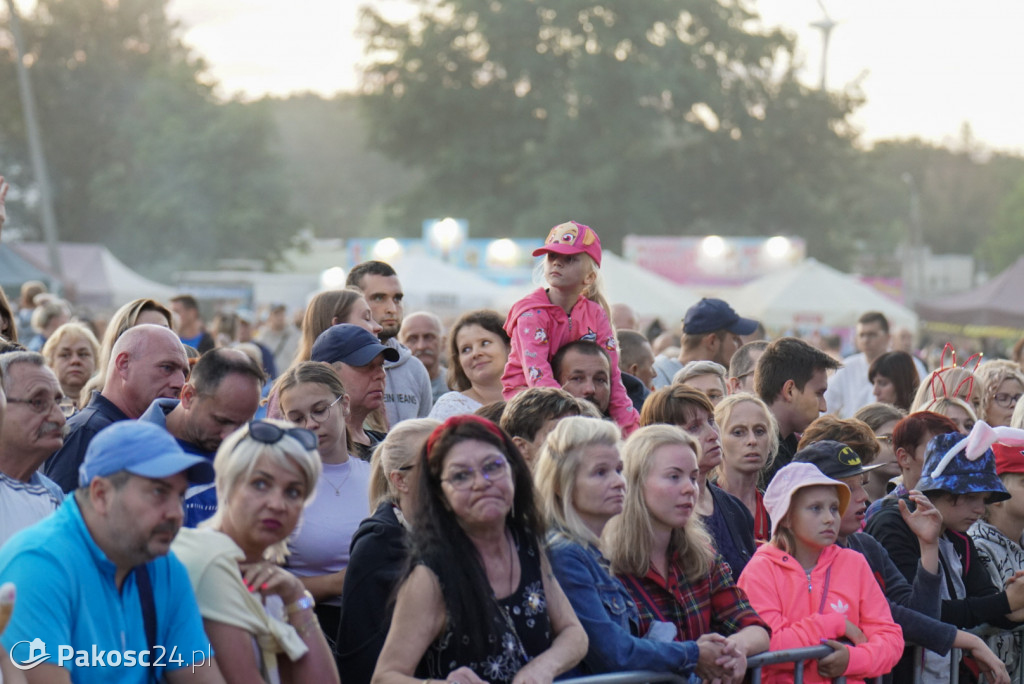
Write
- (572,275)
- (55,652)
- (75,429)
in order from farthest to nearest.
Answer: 1. (572,275)
2. (75,429)
3. (55,652)

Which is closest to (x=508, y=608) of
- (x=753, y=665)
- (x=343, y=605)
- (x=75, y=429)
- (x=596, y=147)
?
(x=343, y=605)

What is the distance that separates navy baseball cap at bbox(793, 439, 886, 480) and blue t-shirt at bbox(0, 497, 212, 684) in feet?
8.56

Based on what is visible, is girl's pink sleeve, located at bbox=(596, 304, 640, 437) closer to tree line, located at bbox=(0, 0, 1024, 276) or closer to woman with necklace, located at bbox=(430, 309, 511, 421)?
woman with necklace, located at bbox=(430, 309, 511, 421)

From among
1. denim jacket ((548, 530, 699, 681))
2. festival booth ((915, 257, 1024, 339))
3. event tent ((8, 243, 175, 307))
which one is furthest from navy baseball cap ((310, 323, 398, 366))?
event tent ((8, 243, 175, 307))

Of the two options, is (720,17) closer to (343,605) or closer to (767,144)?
(767,144)

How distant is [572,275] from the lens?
5.45m

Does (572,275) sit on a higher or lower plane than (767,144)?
lower

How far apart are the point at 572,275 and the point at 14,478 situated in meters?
2.64

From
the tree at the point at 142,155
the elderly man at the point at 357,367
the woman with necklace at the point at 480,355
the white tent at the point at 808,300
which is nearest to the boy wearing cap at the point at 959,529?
the woman with necklace at the point at 480,355

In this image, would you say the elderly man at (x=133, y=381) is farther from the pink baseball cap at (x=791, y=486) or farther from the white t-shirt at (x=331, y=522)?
the pink baseball cap at (x=791, y=486)

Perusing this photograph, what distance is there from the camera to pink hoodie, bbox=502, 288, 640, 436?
17.6 ft

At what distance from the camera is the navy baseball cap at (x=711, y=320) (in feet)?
24.3

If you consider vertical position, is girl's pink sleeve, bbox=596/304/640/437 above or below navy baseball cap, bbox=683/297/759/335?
below

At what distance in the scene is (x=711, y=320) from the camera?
741cm
